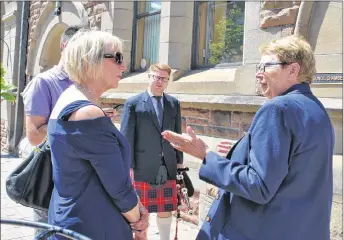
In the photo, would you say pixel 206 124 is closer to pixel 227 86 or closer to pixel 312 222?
pixel 227 86

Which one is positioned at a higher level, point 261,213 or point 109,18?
point 109,18

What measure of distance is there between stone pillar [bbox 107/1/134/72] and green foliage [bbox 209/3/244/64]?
171cm

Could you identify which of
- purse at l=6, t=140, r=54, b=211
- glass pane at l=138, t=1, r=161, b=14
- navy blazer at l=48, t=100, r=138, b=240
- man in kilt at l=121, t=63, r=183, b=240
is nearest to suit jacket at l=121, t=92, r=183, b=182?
man in kilt at l=121, t=63, r=183, b=240

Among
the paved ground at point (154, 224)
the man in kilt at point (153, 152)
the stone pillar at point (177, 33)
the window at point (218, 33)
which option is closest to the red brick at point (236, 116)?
the man in kilt at point (153, 152)

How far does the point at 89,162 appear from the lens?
1.60 metres

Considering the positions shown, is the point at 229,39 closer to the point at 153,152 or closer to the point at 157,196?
the point at 153,152

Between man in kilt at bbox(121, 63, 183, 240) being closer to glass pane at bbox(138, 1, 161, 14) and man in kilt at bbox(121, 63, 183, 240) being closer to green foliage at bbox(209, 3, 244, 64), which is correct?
green foliage at bbox(209, 3, 244, 64)

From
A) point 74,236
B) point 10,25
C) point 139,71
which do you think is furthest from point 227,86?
point 10,25

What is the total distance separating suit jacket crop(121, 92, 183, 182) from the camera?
12.1 ft

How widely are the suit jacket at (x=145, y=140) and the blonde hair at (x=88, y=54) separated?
198cm

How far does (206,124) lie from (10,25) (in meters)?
7.95

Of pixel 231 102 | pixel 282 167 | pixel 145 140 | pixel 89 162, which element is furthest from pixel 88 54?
pixel 231 102

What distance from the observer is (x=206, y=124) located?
4.69 m

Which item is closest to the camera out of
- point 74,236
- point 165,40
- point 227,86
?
point 74,236
